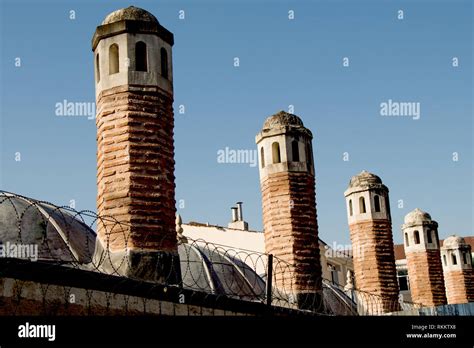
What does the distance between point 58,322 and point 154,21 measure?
4.70 m

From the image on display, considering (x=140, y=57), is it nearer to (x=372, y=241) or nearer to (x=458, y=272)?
(x=372, y=241)

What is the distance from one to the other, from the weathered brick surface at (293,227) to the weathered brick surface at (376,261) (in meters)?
4.34

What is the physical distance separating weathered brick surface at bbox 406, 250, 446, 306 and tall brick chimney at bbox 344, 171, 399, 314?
4.64m

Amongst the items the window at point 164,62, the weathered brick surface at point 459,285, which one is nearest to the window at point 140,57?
the window at point 164,62

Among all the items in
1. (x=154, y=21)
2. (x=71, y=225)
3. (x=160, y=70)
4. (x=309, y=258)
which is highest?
(x=154, y=21)

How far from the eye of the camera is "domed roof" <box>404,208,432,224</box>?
22.3m

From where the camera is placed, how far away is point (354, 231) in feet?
55.1

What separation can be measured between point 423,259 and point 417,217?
1689 millimetres

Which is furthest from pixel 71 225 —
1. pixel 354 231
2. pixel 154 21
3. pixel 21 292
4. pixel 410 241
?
pixel 410 241

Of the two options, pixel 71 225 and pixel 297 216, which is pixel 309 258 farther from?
pixel 71 225

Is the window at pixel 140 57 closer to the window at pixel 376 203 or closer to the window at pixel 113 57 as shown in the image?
the window at pixel 113 57

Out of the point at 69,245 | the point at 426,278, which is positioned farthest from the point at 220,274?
the point at 426,278

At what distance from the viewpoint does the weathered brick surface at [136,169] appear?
8.15 m

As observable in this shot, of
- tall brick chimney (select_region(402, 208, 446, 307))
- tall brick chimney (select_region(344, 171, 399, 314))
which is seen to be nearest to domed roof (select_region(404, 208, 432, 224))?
tall brick chimney (select_region(402, 208, 446, 307))
